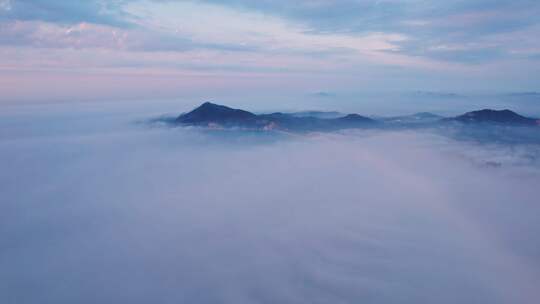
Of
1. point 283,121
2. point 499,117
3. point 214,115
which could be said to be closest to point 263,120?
point 283,121

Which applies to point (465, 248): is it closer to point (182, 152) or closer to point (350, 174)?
point (350, 174)

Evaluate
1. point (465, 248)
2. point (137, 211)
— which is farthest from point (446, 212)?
point (137, 211)

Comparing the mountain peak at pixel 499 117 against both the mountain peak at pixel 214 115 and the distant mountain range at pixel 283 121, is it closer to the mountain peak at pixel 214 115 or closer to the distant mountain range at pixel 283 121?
the distant mountain range at pixel 283 121

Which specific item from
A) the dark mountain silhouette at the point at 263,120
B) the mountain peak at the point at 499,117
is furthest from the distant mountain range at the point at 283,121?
the mountain peak at the point at 499,117

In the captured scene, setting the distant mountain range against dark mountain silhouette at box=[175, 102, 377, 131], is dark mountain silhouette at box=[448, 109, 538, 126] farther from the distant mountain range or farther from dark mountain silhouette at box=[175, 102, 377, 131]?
dark mountain silhouette at box=[175, 102, 377, 131]

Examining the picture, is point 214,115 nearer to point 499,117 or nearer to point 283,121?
point 283,121

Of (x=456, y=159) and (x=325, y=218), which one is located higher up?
(x=456, y=159)
